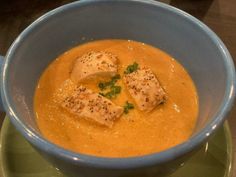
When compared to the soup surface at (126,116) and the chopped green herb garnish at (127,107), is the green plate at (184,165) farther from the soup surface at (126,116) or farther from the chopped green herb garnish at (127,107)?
the chopped green herb garnish at (127,107)

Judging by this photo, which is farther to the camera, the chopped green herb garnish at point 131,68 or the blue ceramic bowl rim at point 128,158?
the chopped green herb garnish at point 131,68

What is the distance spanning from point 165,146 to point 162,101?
152 mm

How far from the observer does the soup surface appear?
3.04 ft

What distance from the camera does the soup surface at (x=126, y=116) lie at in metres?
0.93

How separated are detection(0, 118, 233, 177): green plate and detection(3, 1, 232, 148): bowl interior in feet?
0.37

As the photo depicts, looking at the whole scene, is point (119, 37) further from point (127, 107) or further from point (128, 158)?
point (128, 158)

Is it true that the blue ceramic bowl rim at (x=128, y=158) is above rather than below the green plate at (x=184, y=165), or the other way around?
above

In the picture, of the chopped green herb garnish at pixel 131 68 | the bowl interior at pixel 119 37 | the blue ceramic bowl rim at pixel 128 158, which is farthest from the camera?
the chopped green herb garnish at pixel 131 68

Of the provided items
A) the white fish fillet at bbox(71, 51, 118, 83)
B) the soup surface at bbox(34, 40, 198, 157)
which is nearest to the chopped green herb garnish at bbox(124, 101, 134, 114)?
the soup surface at bbox(34, 40, 198, 157)

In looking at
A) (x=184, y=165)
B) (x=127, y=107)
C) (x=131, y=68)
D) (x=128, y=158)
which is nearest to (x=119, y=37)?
(x=131, y=68)

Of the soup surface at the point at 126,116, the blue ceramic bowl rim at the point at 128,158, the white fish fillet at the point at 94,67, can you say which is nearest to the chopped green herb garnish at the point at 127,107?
the soup surface at the point at 126,116

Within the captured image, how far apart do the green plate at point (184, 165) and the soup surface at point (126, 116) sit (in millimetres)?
94

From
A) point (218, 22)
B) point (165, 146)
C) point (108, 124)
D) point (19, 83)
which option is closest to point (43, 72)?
point (19, 83)

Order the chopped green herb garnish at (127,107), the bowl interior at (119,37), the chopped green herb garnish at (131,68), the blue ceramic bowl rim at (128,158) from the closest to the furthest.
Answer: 1. the blue ceramic bowl rim at (128,158)
2. the bowl interior at (119,37)
3. the chopped green herb garnish at (127,107)
4. the chopped green herb garnish at (131,68)
